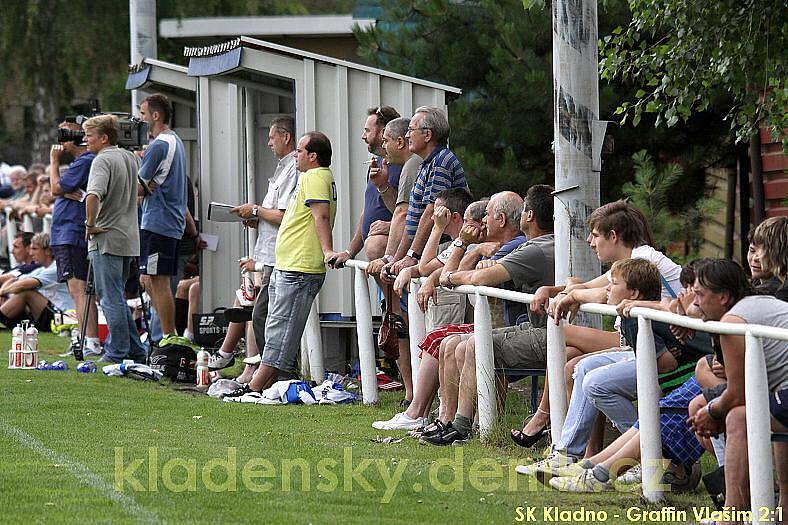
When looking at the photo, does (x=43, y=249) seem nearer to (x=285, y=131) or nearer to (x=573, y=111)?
(x=285, y=131)

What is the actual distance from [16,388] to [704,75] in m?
5.41

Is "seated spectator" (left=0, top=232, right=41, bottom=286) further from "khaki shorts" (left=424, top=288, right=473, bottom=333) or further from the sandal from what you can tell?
the sandal

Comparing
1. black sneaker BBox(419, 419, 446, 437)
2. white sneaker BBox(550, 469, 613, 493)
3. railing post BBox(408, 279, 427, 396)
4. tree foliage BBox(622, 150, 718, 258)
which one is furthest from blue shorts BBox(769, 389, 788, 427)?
tree foliage BBox(622, 150, 718, 258)

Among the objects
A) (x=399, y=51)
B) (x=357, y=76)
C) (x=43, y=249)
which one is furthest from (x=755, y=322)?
(x=43, y=249)

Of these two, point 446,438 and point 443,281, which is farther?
point 443,281

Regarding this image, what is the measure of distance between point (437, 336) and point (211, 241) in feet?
16.5

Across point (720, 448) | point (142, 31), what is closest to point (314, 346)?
point (720, 448)

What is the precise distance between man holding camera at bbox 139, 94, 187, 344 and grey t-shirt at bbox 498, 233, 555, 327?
5140mm

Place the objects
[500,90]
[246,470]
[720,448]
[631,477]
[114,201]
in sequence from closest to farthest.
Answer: [720,448]
[631,477]
[246,470]
[114,201]
[500,90]

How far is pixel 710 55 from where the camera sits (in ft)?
27.8

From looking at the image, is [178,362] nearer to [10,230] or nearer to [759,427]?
[759,427]

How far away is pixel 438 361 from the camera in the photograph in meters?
8.73

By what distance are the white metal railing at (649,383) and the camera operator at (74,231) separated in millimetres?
5381

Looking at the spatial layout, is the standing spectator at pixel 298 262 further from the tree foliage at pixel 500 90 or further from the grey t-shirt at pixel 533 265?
the tree foliage at pixel 500 90
